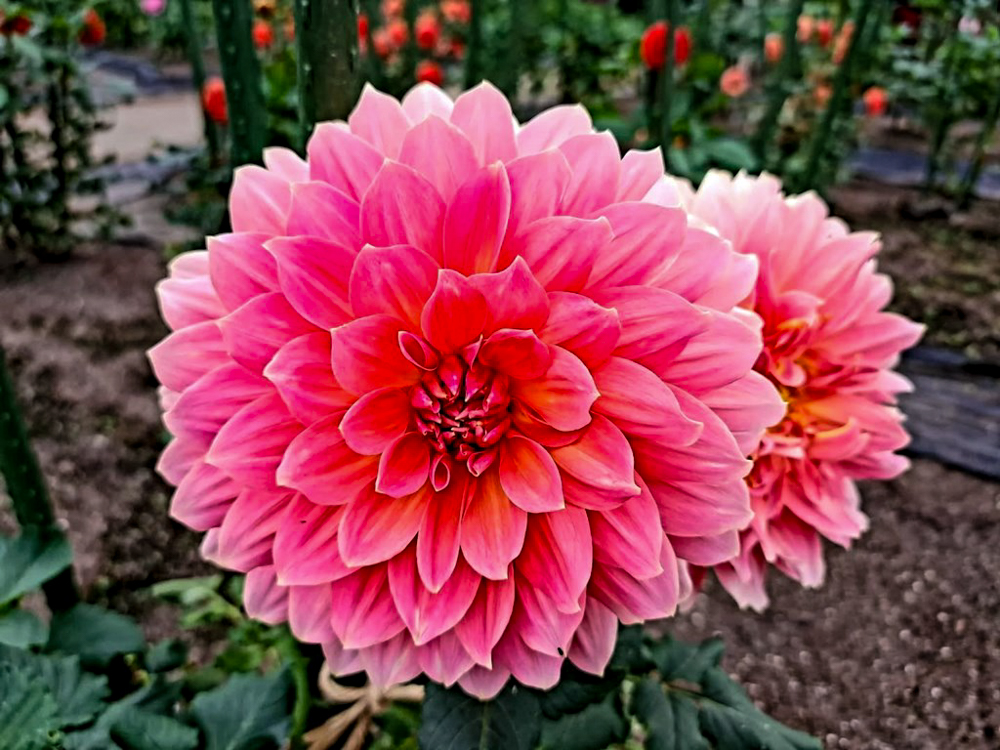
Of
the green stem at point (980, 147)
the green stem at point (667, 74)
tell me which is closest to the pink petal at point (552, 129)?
the green stem at point (667, 74)

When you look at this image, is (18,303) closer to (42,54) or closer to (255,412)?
(42,54)

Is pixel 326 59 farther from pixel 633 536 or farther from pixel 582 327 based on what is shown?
pixel 633 536

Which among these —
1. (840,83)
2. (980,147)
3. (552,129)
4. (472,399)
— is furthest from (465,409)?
(980,147)

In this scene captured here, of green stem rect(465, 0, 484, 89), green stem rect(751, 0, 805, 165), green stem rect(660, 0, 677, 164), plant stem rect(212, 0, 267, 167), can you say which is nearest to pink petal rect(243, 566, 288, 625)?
plant stem rect(212, 0, 267, 167)

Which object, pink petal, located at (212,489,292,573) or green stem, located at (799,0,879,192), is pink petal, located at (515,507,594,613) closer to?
pink petal, located at (212,489,292,573)

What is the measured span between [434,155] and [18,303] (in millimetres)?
2817

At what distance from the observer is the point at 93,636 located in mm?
856

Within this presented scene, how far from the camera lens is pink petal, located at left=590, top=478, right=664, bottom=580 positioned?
20.4 inches

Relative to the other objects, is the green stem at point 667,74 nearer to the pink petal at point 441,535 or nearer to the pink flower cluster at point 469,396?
the pink flower cluster at point 469,396

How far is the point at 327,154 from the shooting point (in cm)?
57

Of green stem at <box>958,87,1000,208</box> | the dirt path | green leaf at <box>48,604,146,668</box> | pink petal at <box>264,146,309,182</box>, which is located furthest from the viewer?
green stem at <box>958,87,1000,208</box>

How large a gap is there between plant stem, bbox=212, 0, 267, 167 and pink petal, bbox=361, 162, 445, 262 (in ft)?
1.49

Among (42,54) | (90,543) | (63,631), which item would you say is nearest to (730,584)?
(63,631)

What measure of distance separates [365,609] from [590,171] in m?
0.33
